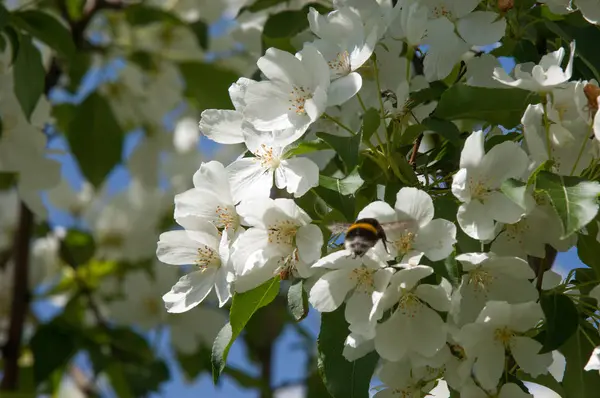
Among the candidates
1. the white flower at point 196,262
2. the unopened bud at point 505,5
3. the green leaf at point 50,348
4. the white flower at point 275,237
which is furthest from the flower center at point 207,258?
the green leaf at point 50,348

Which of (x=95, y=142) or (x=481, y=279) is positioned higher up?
(x=481, y=279)

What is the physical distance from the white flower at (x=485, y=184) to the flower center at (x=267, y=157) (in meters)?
0.25

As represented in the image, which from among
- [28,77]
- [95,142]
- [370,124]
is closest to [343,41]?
[370,124]

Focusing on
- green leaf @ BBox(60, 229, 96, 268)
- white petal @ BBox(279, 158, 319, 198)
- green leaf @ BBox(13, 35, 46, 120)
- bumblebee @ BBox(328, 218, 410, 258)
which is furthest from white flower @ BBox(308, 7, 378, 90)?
green leaf @ BBox(60, 229, 96, 268)

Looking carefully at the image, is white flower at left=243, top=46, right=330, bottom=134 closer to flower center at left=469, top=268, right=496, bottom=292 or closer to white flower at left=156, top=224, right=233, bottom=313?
white flower at left=156, top=224, right=233, bottom=313

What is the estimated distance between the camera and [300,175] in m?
1.25

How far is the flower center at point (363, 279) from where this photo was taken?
1180mm

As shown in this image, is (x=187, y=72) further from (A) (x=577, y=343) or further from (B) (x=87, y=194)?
(A) (x=577, y=343)

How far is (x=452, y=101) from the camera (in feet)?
4.33

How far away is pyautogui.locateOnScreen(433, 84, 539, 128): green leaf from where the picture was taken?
4.28 ft

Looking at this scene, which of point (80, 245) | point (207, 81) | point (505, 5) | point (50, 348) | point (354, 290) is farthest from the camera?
point (80, 245)

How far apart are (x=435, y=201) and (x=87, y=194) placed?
8.55 ft

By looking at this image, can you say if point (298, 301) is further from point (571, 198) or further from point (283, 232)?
point (571, 198)

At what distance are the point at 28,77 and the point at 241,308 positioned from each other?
76cm
